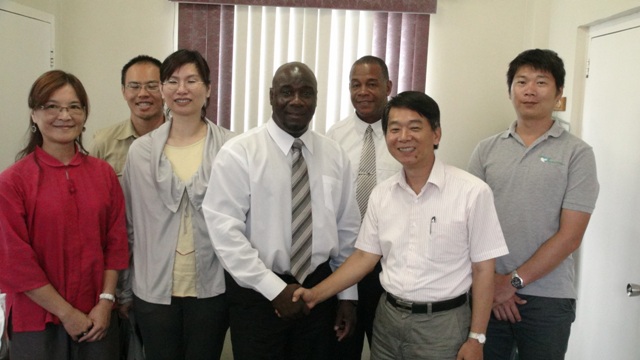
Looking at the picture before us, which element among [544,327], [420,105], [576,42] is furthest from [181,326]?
[576,42]

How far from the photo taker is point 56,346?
A: 177 cm

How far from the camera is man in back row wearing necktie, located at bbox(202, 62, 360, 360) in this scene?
1.76 m

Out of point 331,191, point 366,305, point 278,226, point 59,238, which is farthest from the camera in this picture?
point 366,305

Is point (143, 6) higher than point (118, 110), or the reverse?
point (143, 6)

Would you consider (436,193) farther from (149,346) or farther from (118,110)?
(118,110)

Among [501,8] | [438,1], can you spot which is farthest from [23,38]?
[501,8]

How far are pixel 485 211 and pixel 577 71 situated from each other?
168 centimetres

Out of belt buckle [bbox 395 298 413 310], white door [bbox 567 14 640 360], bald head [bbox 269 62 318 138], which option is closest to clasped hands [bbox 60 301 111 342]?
bald head [bbox 269 62 318 138]

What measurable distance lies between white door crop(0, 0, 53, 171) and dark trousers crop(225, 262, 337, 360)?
5.67ft

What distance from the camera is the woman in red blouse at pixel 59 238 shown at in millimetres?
1672

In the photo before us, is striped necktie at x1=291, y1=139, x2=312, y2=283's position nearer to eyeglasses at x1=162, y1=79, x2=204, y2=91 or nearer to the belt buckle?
the belt buckle

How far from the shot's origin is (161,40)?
3.53 metres

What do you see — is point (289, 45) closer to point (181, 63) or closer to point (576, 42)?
point (181, 63)

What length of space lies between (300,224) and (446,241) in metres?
0.53
